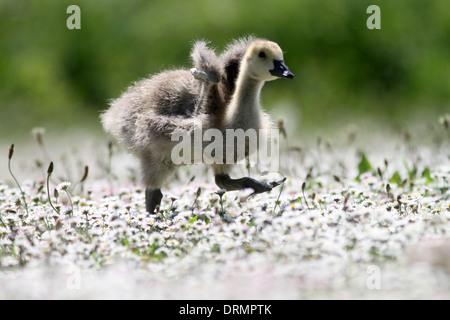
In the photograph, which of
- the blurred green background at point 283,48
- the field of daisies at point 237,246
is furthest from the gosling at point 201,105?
the blurred green background at point 283,48

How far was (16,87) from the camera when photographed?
31.1 feet

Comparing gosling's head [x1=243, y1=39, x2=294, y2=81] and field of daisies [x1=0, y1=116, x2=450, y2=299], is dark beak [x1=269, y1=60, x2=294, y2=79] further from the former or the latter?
field of daisies [x1=0, y1=116, x2=450, y2=299]

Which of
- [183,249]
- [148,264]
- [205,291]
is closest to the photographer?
[205,291]

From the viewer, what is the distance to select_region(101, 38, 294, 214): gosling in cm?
425

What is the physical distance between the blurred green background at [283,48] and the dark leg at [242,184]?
4.18 metres

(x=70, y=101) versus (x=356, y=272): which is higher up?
(x=70, y=101)

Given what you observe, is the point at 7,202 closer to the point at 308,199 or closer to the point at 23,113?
the point at 308,199

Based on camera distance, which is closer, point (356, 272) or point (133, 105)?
point (356, 272)

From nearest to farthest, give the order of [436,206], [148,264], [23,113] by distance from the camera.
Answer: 1. [148,264]
2. [436,206]
3. [23,113]

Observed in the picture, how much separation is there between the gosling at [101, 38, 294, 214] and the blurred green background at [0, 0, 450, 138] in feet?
13.8

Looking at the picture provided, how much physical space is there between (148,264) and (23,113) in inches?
257

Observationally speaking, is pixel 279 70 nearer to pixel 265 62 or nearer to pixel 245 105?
pixel 265 62
